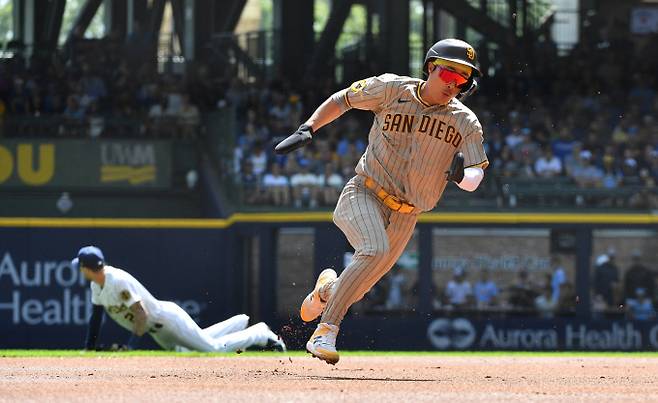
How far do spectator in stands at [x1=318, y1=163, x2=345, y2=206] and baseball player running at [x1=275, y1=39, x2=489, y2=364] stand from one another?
9849 mm

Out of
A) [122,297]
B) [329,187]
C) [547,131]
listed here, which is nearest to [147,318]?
[122,297]

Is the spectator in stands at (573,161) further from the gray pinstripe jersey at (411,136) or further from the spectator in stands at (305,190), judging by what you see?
the gray pinstripe jersey at (411,136)

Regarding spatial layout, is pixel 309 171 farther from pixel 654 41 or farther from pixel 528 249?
pixel 654 41

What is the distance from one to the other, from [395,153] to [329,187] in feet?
33.5

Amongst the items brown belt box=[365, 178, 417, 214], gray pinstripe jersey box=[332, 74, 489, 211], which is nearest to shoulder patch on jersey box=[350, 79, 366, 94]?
gray pinstripe jersey box=[332, 74, 489, 211]

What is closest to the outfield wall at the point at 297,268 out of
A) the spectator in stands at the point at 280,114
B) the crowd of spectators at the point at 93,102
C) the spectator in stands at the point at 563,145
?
the spectator in stands at the point at 563,145

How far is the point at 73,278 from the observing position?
1680 centimetres

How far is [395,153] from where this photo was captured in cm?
768

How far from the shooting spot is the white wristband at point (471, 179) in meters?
7.12

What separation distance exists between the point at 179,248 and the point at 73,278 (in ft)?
4.65

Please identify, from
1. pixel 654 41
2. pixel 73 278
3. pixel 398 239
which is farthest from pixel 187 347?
pixel 654 41

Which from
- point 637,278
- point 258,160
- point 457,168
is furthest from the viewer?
point 258,160

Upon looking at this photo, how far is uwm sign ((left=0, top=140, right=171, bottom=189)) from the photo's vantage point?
21328mm

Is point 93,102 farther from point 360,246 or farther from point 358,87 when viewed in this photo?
point 360,246
